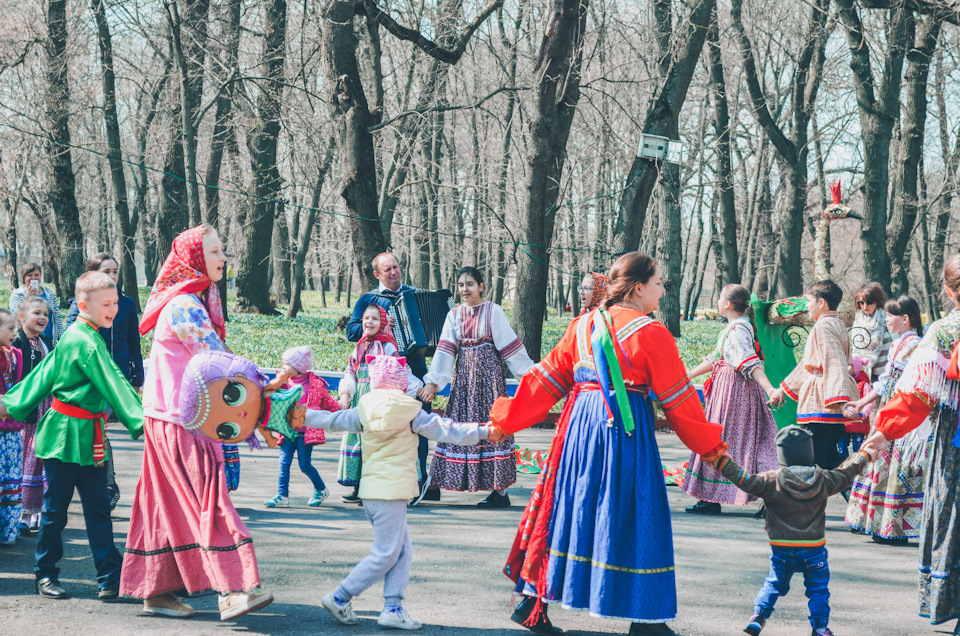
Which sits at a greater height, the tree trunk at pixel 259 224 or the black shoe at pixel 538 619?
the tree trunk at pixel 259 224

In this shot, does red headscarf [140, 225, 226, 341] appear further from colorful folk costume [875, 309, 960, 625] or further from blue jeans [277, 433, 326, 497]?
colorful folk costume [875, 309, 960, 625]

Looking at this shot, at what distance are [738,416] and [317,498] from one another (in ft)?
11.4

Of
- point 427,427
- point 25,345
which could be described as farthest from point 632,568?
point 25,345

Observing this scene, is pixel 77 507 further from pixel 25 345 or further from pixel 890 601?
pixel 890 601

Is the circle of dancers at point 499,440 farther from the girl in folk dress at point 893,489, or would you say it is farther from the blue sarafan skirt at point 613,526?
the girl in folk dress at point 893,489

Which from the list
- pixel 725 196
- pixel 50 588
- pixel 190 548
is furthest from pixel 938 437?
pixel 725 196

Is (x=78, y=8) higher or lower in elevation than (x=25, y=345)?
higher

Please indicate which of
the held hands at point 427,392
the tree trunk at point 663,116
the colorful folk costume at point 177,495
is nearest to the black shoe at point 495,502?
the held hands at point 427,392

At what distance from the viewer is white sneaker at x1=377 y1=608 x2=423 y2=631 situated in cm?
409

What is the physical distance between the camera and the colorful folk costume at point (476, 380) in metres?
6.93

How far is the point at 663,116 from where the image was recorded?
10.8 m

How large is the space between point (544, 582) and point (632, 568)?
42 cm

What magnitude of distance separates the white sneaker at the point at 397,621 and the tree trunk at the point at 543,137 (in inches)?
302

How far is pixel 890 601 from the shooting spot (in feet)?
15.7
